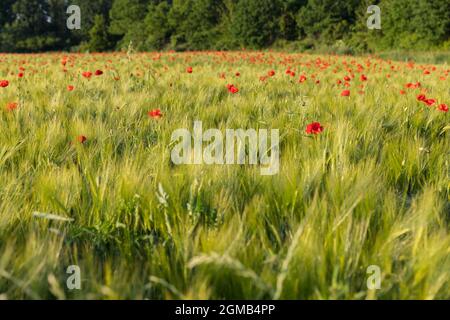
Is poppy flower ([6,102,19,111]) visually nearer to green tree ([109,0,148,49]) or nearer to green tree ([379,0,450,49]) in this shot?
green tree ([379,0,450,49])

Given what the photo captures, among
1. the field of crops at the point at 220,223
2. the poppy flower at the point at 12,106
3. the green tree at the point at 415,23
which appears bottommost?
the field of crops at the point at 220,223

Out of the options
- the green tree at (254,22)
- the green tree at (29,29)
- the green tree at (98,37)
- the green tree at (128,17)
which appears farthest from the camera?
the green tree at (29,29)

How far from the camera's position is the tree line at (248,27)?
23422 mm

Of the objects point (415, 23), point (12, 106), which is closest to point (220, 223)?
point (12, 106)

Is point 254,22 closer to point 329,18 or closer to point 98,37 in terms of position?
point 329,18

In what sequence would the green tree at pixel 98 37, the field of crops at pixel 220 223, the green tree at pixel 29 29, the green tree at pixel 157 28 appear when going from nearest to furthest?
the field of crops at pixel 220 223 → the green tree at pixel 98 37 → the green tree at pixel 157 28 → the green tree at pixel 29 29

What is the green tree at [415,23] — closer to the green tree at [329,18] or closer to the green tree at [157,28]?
the green tree at [329,18]

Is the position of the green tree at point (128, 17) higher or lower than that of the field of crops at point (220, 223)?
higher

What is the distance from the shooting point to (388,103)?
10.2 feet

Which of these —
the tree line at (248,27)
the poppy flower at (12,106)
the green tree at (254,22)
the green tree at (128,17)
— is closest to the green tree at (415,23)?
the tree line at (248,27)

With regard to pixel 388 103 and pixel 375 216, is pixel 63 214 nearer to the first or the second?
pixel 375 216

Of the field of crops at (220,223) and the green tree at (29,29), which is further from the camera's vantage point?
the green tree at (29,29)

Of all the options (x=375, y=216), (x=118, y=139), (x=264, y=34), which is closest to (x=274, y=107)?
(x=118, y=139)

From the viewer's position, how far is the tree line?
76.8ft
